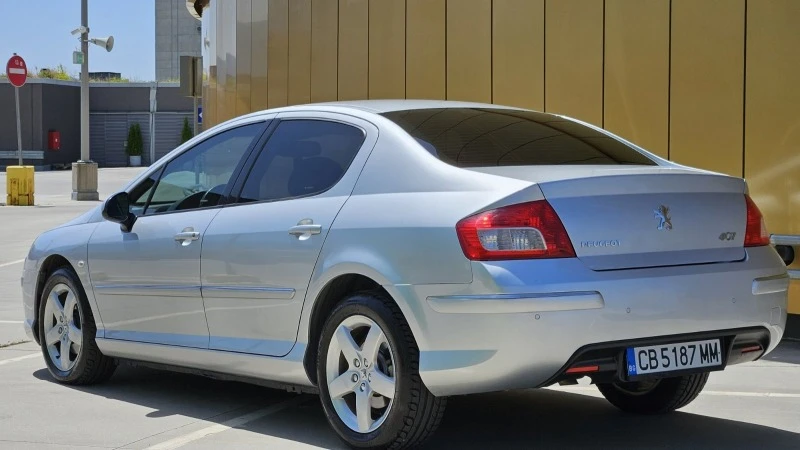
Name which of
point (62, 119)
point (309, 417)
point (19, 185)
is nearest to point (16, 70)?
point (19, 185)

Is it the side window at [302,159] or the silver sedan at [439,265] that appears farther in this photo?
the side window at [302,159]

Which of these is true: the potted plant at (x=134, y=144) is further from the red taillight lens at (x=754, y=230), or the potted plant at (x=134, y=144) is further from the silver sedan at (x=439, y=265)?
the red taillight lens at (x=754, y=230)

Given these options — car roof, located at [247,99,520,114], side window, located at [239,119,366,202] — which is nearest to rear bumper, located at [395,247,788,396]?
side window, located at [239,119,366,202]

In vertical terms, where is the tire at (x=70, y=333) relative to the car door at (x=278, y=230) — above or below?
below

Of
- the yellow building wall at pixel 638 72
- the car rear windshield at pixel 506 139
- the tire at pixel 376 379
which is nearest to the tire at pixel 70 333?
the tire at pixel 376 379

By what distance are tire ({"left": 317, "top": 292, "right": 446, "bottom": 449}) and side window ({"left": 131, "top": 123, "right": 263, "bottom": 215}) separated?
1.36 metres

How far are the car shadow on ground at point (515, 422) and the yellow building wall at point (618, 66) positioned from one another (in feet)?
9.71

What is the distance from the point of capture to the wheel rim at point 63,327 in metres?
7.52

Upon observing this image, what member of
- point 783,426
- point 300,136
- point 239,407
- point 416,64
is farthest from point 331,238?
point 416,64

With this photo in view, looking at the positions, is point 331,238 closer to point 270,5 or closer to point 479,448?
point 479,448

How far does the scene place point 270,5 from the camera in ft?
54.4

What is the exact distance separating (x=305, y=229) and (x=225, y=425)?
1.17 meters

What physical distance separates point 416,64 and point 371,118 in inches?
286

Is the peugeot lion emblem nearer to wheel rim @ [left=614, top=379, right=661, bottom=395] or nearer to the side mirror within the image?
wheel rim @ [left=614, top=379, right=661, bottom=395]
